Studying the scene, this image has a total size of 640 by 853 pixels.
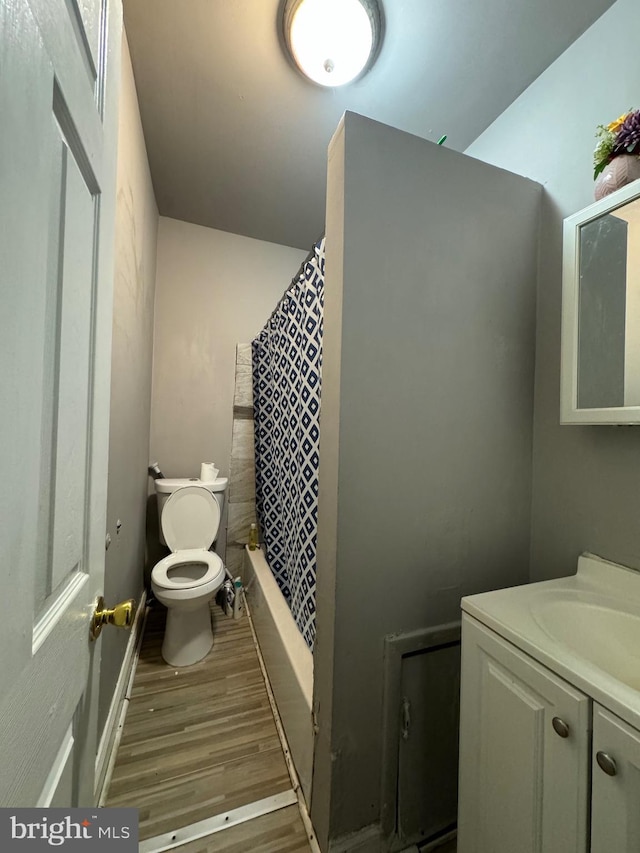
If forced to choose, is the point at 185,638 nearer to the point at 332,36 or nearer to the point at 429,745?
the point at 429,745

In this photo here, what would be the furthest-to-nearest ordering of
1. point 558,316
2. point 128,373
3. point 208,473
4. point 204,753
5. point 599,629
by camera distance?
Answer: point 208,473
point 128,373
point 204,753
point 558,316
point 599,629

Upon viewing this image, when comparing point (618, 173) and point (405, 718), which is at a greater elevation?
point (618, 173)

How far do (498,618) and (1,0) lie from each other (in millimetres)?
1176

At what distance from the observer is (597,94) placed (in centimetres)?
104

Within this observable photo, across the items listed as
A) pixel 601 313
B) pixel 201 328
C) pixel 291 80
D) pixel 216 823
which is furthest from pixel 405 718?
pixel 201 328

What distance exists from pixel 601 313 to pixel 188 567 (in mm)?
2264

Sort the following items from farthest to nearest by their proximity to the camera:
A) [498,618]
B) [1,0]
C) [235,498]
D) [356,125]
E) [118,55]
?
[235,498]
[356,125]
[498,618]
[118,55]
[1,0]

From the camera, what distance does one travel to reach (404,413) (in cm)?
99

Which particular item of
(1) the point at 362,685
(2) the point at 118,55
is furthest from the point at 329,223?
(1) the point at 362,685

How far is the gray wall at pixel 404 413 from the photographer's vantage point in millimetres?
917

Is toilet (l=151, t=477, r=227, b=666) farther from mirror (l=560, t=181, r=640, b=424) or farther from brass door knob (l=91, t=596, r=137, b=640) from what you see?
mirror (l=560, t=181, r=640, b=424)

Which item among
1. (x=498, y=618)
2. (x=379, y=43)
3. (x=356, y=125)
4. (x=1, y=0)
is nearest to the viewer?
(x=1, y=0)

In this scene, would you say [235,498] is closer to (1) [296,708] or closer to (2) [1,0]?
(1) [296,708]

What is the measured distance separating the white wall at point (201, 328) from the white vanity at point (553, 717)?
2013 mm
